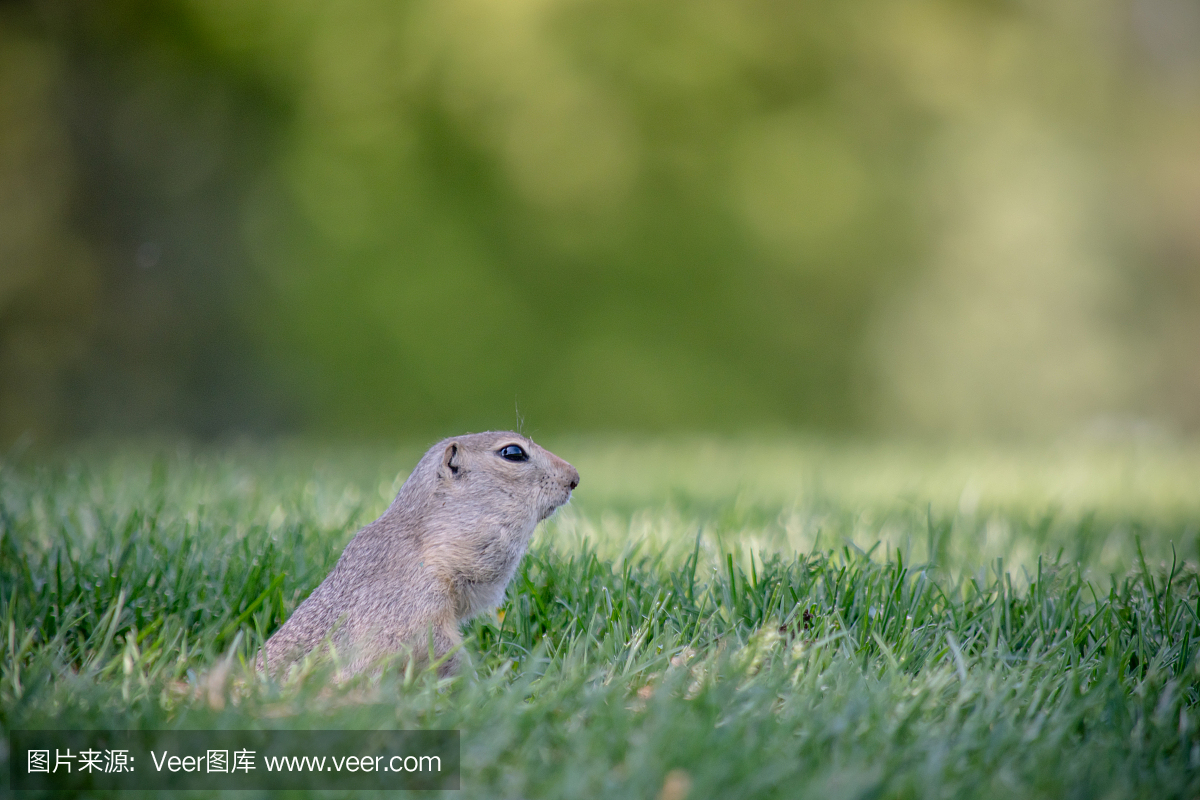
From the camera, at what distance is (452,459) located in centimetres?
243

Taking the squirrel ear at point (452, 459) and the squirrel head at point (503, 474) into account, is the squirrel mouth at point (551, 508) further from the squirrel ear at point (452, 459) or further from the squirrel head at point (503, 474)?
the squirrel ear at point (452, 459)

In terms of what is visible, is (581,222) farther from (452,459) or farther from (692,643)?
(692,643)

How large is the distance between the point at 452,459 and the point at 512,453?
0.16 meters

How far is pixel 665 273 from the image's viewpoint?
34.7ft

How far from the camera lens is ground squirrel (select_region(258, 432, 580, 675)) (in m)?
2.13

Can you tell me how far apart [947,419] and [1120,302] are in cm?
213

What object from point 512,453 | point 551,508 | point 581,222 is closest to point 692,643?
point 551,508

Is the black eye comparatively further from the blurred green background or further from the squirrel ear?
the blurred green background

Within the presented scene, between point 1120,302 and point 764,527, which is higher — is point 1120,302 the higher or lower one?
the higher one

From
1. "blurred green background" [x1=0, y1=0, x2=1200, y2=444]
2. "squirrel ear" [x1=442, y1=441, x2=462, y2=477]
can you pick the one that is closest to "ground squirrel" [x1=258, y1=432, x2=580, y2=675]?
"squirrel ear" [x1=442, y1=441, x2=462, y2=477]

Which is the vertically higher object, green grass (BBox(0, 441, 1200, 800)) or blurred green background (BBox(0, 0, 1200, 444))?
blurred green background (BBox(0, 0, 1200, 444))

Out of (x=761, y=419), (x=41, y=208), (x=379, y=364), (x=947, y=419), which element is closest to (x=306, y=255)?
(x=379, y=364)

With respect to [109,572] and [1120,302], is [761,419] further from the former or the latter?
[109,572]

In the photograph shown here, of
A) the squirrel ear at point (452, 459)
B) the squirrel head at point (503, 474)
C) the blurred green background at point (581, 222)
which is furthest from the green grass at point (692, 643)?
the blurred green background at point (581, 222)
